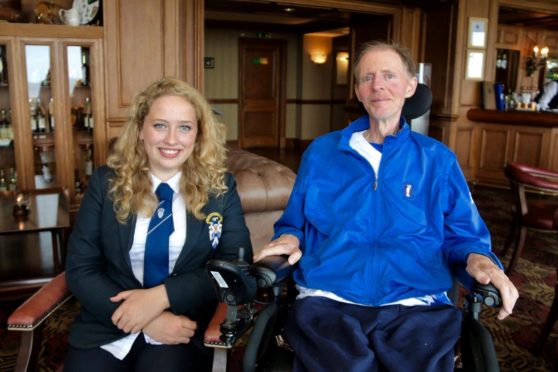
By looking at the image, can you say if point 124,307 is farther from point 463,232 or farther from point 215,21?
point 215,21

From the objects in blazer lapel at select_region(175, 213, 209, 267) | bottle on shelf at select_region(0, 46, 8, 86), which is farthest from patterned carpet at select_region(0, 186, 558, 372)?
bottle on shelf at select_region(0, 46, 8, 86)

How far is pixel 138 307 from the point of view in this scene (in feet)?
5.12

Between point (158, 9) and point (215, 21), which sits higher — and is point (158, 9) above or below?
below

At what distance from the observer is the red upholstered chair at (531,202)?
3439mm

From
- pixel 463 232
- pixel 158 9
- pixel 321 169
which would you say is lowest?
pixel 463 232

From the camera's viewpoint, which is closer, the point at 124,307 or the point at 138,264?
the point at 124,307

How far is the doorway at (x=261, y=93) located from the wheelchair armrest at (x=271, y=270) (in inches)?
388

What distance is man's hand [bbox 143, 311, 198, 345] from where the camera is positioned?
158 cm

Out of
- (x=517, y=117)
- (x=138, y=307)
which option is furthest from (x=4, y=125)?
(x=517, y=117)

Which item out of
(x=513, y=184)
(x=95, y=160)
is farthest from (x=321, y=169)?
(x=95, y=160)

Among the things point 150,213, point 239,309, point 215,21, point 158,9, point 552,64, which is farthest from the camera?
point 552,64

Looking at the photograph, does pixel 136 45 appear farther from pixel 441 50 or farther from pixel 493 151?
pixel 493 151

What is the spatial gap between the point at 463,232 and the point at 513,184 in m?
2.21

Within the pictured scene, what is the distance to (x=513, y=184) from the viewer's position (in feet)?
12.0
